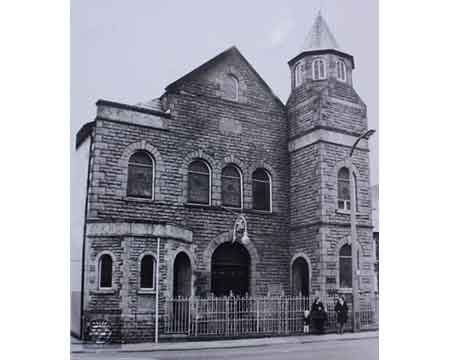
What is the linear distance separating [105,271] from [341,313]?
1602 mm

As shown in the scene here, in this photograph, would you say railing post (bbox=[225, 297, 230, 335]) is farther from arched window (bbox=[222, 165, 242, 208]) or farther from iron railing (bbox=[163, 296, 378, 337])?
arched window (bbox=[222, 165, 242, 208])

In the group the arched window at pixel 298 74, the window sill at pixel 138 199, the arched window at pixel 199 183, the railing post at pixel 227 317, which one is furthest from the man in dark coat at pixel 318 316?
the arched window at pixel 298 74

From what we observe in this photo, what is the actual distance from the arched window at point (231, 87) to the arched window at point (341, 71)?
759 millimetres

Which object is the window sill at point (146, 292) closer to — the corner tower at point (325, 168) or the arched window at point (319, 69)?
the corner tower at point (325, 168)

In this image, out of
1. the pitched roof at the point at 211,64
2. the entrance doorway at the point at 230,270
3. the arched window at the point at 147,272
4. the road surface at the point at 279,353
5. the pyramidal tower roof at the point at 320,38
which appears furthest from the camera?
the pyramidal tower roof at the point at 320,38

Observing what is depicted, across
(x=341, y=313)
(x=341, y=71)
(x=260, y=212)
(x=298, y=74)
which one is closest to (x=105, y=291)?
(x=260, y=212)

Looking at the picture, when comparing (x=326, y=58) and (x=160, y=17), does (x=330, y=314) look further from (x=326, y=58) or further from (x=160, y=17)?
(x=160, y=17)

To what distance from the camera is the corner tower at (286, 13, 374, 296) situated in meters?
4.36

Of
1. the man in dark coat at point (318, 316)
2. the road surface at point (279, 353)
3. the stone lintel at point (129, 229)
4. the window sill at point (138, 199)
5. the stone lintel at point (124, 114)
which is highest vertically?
the stone lintel at point (124, 114)

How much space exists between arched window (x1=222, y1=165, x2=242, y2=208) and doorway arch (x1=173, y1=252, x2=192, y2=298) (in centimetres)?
46

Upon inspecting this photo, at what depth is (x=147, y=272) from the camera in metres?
4.00

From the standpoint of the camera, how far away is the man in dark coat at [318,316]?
13.9 feet

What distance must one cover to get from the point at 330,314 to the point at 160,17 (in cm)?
230

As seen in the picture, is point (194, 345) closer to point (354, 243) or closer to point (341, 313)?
point (341, 313)
